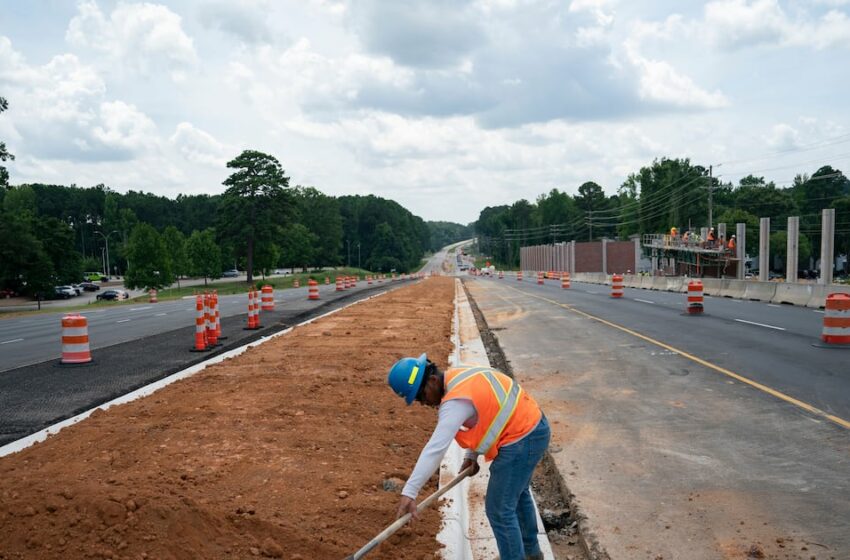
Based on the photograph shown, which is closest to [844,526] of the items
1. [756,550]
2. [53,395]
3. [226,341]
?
[756,550]

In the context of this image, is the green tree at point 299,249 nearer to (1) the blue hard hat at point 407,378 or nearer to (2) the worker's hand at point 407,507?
(1) the blue hard hat at point 407,378

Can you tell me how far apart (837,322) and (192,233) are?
364 feet

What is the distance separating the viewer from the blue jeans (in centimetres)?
428

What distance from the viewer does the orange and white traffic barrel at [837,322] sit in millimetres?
14211

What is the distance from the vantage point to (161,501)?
4.85 metres

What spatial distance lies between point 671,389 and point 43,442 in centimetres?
854

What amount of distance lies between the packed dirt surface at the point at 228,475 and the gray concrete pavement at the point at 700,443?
5.72 ft

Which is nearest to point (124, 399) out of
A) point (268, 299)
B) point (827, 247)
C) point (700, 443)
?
point (700, 443)

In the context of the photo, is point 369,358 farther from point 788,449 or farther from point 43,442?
point 788,449

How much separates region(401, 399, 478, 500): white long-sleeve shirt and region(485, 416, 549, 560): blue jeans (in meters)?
0.43

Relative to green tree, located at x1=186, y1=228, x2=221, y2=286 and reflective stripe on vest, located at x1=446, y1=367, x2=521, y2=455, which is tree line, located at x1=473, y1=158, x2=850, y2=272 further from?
reflective stripe on vest, located at x1=446, y1=367, x2=521, y2=455

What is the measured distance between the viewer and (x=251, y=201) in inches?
3268

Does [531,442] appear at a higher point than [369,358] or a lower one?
higher

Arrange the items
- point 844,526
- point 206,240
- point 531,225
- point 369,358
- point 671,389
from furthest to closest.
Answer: point 531,225, point 206,240, point 369,358, point 671,389, point 844,526
